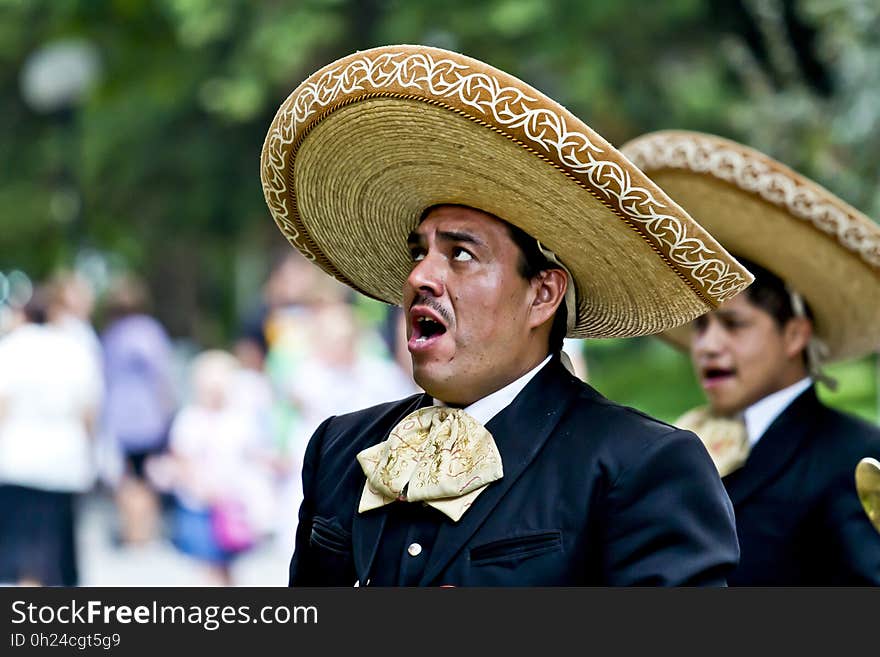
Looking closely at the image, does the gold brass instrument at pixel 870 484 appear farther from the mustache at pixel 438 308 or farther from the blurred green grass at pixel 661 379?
the blurred green grass at pixel 661 379

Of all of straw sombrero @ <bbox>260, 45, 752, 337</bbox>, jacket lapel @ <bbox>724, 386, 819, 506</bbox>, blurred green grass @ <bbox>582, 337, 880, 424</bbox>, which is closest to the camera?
straw sombrero @ <bbox>260, 45, 752, 337</bbox>

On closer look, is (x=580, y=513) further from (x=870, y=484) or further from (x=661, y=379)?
(x=661, y=379)

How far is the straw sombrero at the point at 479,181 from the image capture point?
271cm

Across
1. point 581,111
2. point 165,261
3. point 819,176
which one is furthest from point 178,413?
point 165,261

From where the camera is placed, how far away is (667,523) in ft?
9.05

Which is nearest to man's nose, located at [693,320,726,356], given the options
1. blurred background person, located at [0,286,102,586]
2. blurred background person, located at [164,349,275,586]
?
blurred background person, located at [164,349,275,586]

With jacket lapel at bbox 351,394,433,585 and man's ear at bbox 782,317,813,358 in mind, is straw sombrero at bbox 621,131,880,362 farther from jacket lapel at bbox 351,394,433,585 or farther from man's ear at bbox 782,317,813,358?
jacket lapel at bbox 351,394,433,585

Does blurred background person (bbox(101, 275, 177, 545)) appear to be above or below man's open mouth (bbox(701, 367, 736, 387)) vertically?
above

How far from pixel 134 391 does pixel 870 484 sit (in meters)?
7.70

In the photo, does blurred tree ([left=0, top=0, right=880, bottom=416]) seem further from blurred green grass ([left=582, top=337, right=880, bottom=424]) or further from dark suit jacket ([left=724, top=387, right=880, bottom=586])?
dark suit jacket ([left=724, top=387, right=880, bottom=586])

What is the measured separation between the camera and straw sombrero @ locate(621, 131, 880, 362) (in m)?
4.07

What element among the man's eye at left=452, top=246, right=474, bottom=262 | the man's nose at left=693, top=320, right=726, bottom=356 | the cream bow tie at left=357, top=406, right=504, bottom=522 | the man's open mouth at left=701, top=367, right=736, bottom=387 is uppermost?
the man's nose at left=693, top=320, right=726, bottom=356

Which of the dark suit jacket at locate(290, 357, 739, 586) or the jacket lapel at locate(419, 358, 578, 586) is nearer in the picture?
the dark suit jacket at locate(290, 357, 739, 586)

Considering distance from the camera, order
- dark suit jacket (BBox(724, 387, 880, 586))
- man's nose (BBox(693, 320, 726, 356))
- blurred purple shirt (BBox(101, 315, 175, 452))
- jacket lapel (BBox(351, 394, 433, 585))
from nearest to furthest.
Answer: jacket lapel (BBox(351, 394, 433, 585))
dark suit jacket (BBox(724, 387, 880, 586))
man's nose (BBox(693, 320, 726, 356))
blurred purple shirt (BBox(101, 315, 175, 452))
